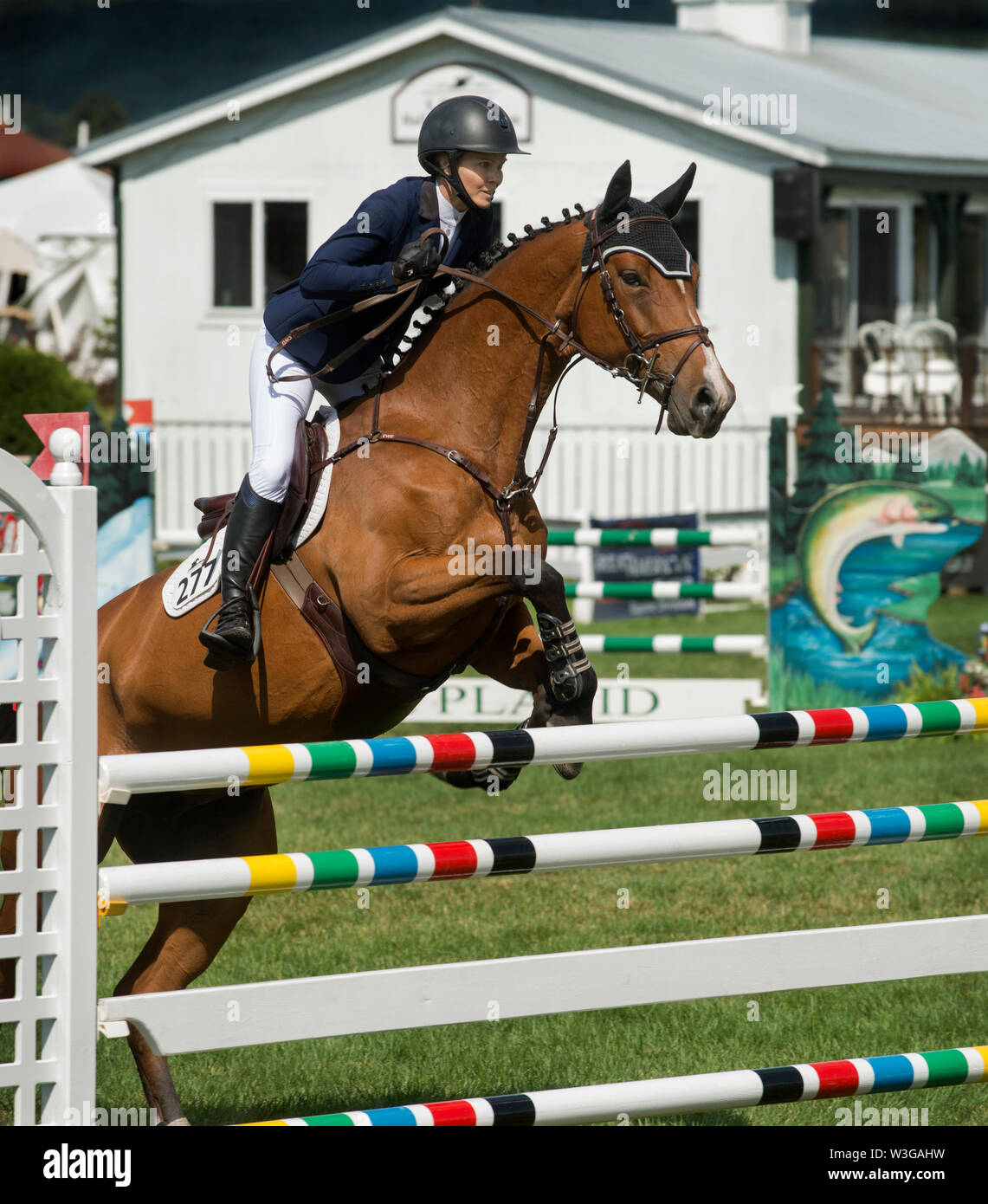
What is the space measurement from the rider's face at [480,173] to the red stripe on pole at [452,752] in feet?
5.63

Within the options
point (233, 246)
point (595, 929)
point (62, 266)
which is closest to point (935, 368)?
point (233, 246)

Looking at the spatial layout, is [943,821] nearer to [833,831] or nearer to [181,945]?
[833,831]

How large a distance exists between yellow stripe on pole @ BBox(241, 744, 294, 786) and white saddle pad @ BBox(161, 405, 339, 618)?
4.23 ft

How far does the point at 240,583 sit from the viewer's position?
4344 millimetres

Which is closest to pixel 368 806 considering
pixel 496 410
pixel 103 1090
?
pixel 103 1090

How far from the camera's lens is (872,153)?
62.1 feet

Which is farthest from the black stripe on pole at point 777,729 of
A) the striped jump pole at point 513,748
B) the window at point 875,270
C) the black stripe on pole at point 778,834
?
the window at point 875,270

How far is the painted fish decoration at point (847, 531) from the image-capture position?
10641 millimetres

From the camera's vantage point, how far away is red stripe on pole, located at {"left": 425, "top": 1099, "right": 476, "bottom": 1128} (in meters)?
3.21

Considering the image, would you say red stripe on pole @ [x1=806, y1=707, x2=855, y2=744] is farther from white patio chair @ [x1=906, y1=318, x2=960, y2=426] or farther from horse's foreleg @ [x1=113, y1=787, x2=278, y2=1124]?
white patio chair @ [x1=906, y1=318, x2=960, y2=426]

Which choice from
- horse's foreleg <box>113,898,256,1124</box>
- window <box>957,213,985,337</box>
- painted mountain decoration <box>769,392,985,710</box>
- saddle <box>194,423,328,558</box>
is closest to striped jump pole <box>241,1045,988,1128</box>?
horse's foreleg <box>113,898,256,1124</box>
